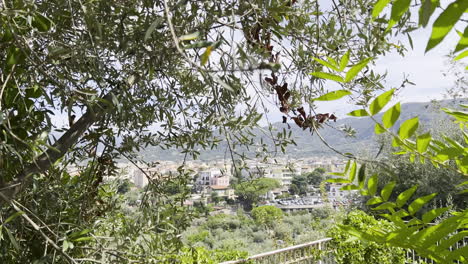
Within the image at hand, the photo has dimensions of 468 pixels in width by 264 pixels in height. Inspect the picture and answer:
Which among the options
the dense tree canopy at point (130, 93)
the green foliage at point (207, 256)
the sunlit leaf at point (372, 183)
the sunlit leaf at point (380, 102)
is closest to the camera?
the sunlit leaf at point (380, 102)

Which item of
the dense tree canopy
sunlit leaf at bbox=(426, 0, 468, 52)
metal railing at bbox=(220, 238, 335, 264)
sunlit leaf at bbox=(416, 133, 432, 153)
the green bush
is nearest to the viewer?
sunlit leaf at bbox=(426, 0, 468, 52)

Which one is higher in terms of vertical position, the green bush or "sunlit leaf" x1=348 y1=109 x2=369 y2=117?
"sunlit leaf" x1=348 y1=109 x2=369 y2=117

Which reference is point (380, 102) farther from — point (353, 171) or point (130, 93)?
point (130, 93)

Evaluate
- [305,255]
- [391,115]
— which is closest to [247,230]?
[305,255]

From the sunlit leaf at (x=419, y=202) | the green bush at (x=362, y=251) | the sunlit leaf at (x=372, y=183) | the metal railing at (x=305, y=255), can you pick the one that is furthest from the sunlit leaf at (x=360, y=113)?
the metal railing at (x=305, y=255)

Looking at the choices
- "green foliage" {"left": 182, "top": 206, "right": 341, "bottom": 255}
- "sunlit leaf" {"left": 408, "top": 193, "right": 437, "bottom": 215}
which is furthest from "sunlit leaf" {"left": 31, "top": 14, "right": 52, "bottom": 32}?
"green foliage" {"left": 182, "top": 206, "right": 341, "bottom": 255}

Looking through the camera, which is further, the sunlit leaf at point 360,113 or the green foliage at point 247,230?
the green foliage at point 247,230

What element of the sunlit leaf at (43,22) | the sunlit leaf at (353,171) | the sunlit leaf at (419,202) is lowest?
the sunlit leaf at (419,202)

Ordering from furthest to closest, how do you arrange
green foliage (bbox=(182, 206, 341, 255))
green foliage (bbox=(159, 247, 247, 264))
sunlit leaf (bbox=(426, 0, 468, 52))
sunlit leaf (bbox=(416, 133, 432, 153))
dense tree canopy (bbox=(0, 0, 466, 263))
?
green foliage (bbox=(182, 206, 341, 255)) → green foliage (bbox=(159, 247, 247, 264)) → dense tree canopy (bbox=(0, 0, 466, 263)) → sunlit leaf (bbox=(416, 133, 432, 153)) → sunlit leaf (bbox=(426, 0, 468, 52))

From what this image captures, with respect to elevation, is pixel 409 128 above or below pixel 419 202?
above

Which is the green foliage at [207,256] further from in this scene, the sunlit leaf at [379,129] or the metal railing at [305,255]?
the sunlit leaf at [379,129]

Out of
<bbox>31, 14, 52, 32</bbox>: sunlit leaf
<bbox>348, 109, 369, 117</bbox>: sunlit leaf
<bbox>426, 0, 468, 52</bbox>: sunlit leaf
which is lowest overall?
<bbox>348, 109, 369, 117</bbox>: sunlit leaf

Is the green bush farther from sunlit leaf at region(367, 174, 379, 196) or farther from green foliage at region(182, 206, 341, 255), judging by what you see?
green foliage at region(182, 206, 341, 255)

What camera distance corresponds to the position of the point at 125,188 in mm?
2656
